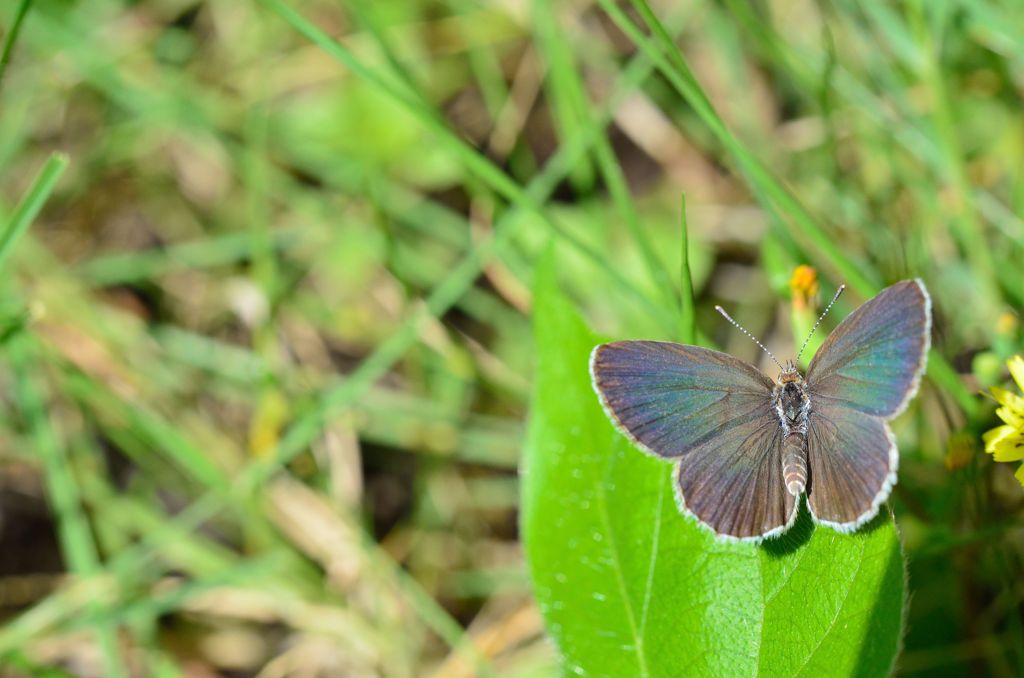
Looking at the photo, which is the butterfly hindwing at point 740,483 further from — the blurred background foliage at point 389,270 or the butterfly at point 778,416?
the blurred background foliage at point 389,270

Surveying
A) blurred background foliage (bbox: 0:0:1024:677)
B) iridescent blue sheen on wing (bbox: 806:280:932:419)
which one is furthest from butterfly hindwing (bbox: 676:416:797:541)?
blurred background foliage (bbox: 0:0:1024:677)

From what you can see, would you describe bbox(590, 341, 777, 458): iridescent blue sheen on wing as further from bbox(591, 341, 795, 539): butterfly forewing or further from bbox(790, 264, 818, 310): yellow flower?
bbox(790, 264, 818, 310): yellow flower

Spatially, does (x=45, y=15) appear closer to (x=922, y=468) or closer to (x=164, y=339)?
→ (x=164, y=339)

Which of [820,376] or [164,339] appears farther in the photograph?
[164,339]

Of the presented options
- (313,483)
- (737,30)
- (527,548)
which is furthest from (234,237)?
(527,548)

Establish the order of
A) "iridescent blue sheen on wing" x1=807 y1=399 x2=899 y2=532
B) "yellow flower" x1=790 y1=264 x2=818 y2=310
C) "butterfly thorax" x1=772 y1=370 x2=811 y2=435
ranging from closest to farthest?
"iridescent blue sheen on wing" x1=807 y1=399 x2=899 y2=532 < "butterfly thorax" x1=772 y1=370 x2=811 y2=435 < "yellow flower" x1=790 y1=264 x2=818 y2=310

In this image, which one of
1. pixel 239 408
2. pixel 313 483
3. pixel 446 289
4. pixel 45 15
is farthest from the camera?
pixel 45 15
